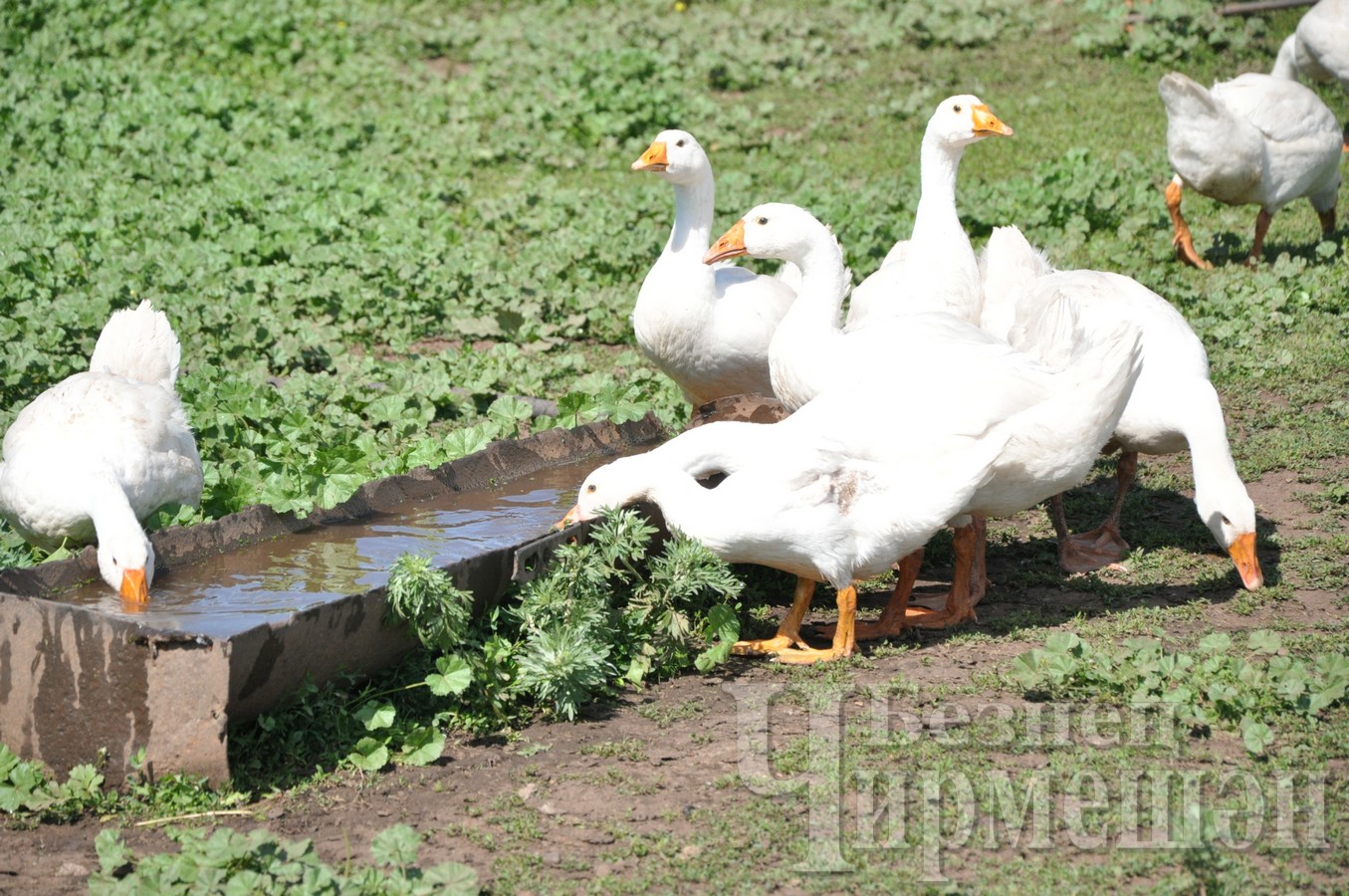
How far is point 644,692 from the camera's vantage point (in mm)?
5008

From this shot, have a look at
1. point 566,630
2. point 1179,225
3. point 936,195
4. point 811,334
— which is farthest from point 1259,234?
point 566,630

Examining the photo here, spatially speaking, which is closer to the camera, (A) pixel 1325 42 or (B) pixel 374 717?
(B) pixel 374 717

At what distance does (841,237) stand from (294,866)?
7101 mm

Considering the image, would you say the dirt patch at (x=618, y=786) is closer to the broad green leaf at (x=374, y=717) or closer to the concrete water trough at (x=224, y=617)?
the broad green leaf at (x=374, y=717)

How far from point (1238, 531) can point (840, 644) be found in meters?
1.71

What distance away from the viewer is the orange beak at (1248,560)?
559cm

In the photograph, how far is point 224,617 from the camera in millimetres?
4551

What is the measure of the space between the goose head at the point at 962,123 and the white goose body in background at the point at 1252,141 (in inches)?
107

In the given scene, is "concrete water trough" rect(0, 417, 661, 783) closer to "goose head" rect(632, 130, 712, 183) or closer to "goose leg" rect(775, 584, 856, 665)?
"goose leg" rect(775, 584, 856, 665)

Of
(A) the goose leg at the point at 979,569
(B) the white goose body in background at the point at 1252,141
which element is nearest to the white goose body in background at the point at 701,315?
(A) the goose leg at the point at 979,569

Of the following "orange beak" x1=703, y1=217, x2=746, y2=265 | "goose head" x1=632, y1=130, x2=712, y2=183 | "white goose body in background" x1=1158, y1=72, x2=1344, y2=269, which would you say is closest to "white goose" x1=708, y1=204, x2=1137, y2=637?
"orange beak" x1=703, y1=217, x2=746, y2=265

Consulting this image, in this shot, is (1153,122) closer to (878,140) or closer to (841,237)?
(878,140)

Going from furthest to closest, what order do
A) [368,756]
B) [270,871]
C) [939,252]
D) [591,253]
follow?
[591,253]
[939,252]
[368,756]
[270,871]

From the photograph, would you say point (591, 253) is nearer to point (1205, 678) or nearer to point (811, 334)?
point (811, 334)
